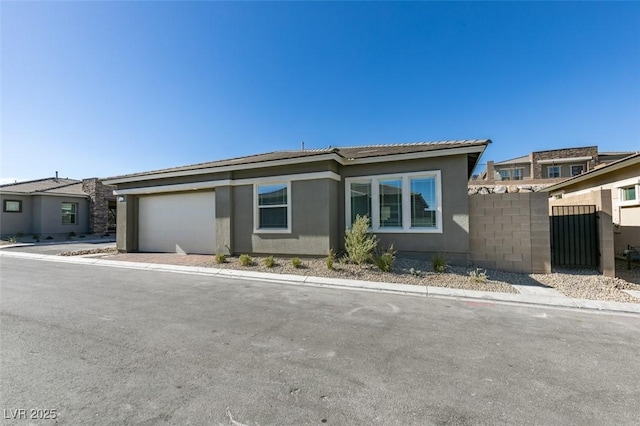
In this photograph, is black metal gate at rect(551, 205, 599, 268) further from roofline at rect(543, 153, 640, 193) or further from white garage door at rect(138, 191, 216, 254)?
white garage door at rect(138, 191, 216, 254)

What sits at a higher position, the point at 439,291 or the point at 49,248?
the point at 49,248

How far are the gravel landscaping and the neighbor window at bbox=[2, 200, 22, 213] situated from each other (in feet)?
65.4

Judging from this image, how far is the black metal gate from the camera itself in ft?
27.7

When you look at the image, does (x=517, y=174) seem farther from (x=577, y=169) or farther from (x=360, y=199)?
(x=360, y=199)

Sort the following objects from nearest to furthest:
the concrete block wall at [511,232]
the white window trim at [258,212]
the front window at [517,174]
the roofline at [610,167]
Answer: the concrete block wall at [511,232], the roofline at [610,167], the white window trim at [258,212], the front window at [517,174]

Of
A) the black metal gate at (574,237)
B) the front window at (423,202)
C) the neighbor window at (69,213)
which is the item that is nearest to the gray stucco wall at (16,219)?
the neighbor window at (69,213)

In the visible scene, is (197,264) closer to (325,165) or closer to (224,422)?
(325,165)

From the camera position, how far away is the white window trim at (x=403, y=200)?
9.02 m

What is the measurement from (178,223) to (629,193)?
18.3 metres

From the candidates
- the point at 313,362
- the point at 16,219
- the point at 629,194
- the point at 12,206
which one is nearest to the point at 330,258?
the point at 313,362

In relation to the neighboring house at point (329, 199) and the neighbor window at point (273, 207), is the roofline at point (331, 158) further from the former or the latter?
the neighbor window at point (273, 207)

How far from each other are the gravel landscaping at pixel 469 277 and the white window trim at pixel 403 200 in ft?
3.42

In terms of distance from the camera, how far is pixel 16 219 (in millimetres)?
19953

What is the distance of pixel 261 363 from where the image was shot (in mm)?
3367
